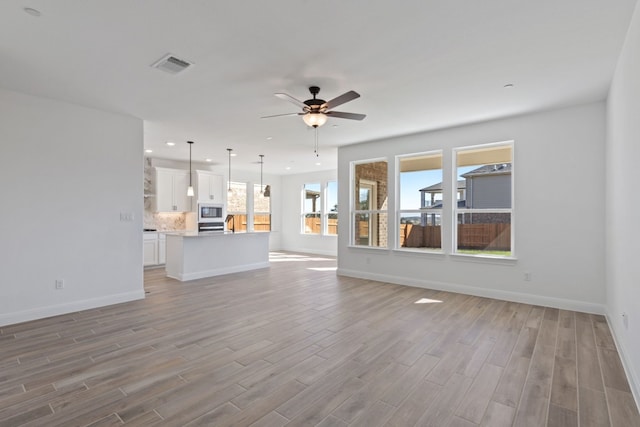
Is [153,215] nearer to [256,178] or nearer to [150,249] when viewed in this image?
[150,249]

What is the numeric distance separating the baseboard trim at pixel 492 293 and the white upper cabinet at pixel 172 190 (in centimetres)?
487

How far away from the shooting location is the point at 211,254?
6.72 metres

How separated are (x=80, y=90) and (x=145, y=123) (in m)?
1.36

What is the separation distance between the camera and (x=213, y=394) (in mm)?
2316

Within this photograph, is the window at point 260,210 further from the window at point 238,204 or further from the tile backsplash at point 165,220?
the tile backsplash at point 165,220

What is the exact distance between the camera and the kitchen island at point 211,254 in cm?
633

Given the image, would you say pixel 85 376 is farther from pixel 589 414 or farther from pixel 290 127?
pixel 290 127

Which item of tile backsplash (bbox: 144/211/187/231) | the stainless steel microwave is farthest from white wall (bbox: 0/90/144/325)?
the stainless steel microwave

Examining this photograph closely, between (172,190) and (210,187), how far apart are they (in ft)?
3.25

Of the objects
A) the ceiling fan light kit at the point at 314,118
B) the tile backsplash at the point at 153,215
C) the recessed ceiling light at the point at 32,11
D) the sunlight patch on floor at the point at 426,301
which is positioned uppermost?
the recessed ceiling light at the point at 32,11

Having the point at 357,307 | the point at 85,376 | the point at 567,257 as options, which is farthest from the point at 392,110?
the point at 85,376

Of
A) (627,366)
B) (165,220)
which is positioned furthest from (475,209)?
(165,220)

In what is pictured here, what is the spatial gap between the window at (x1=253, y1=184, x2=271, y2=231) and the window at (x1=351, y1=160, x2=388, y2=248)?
4783 mm

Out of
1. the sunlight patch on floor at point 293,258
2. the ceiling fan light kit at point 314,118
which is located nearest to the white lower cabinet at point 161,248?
the sunlight patch on floor at point 293,258
